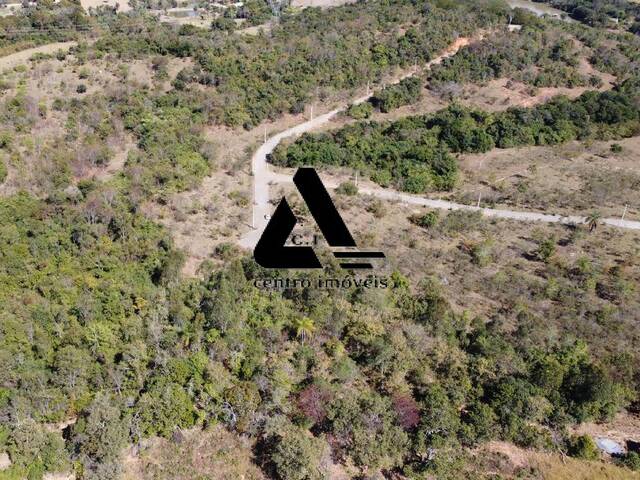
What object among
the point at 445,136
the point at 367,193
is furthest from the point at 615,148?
the point at 367,193

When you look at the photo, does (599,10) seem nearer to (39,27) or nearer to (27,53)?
(39,27)

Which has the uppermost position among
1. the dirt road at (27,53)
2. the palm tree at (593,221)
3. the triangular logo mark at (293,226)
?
the dirt road at (27,53)

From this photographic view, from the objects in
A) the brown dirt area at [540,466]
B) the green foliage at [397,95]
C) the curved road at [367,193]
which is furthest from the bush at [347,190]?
the brown dirt area at [540,466]

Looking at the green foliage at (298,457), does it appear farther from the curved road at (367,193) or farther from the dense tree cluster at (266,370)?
the curved road at (367,193)

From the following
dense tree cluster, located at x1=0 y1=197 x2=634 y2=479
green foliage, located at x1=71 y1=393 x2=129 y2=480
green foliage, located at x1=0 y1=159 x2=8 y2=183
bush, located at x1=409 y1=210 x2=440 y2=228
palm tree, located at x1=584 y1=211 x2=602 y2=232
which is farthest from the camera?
green foliage, located at x1=0 y1=159 x2=8 y2=183

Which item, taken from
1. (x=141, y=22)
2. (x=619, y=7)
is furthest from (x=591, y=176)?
(x=619, y=7)

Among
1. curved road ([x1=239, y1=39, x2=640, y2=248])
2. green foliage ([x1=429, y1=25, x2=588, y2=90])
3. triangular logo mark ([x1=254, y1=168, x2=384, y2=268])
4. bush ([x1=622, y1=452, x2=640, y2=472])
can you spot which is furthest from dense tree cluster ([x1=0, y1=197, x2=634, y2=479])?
green foliage ([x1=429, y1=25, x2=588, y2=90])

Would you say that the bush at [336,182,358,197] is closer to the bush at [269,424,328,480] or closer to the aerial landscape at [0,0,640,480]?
the aerial landscape at [0,0,640,480]
